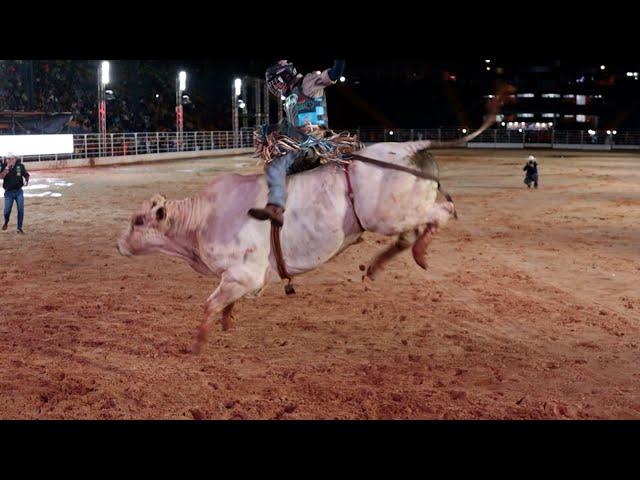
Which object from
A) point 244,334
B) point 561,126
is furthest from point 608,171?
point 561,126

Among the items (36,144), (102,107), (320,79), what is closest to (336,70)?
(320,79)

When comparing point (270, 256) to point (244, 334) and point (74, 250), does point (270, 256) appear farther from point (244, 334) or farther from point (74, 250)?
point (74, 250)

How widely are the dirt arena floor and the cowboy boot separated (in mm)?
1355

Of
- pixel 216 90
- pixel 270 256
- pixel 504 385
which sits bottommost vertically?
pixel 504 385

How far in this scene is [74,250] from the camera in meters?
12.5

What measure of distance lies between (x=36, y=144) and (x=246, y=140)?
25743mm

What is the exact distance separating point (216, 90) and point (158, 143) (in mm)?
21057

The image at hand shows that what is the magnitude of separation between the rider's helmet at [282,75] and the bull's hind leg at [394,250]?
144 centimetres

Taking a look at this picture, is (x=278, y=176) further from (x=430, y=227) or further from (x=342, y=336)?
(x=342, y=336)

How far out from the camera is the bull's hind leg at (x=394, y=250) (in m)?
5.97

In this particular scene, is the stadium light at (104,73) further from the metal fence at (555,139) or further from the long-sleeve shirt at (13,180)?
the metal fence at (555,139)

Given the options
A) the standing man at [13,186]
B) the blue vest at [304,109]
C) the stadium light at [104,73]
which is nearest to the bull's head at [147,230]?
the blue vest at [304,109]

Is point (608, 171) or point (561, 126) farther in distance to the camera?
point (561, 126)

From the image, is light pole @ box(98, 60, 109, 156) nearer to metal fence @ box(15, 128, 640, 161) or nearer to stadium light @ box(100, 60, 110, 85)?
stadium light @ box(100, 60, 110, 85)
